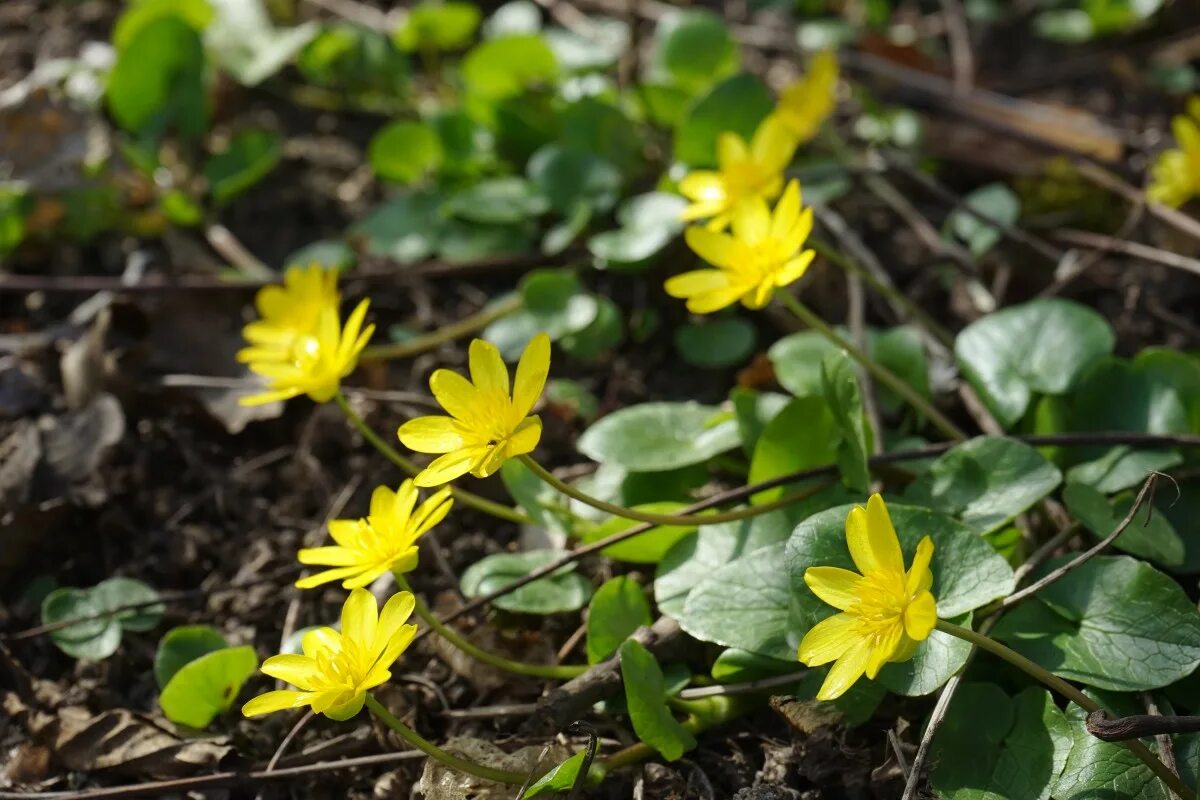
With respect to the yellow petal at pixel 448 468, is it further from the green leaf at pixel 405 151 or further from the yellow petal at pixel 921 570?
the green leaf at pixel 405 151

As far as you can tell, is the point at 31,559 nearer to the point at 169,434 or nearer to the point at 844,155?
the point at 169,434

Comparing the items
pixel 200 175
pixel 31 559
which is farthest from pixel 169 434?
pixel 200 175

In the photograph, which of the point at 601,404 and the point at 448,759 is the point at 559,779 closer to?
the point at 448,759

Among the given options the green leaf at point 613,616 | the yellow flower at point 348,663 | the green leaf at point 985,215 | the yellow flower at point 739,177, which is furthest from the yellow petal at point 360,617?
the green leaf at point 985,215

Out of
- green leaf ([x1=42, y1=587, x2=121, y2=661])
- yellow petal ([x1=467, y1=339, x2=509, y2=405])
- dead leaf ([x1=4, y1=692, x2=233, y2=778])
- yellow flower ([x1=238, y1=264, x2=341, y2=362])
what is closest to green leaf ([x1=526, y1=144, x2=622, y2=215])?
yellow flower ([x1=238, y1=264, x2=341, y2=362])

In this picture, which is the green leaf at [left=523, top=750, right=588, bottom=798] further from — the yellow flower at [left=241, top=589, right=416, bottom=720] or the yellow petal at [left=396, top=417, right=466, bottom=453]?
the yellow petal at [left=396, top=417, right=466, bottom=453]

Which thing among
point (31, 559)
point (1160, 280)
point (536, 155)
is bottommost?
point (31, 559)
